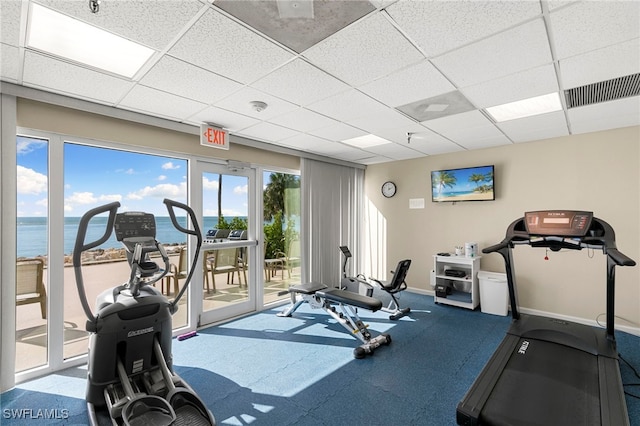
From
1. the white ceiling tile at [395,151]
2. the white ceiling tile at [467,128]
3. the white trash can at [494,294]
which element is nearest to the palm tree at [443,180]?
the white ceiling tile at [395,151]

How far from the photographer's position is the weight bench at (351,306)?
3.21m

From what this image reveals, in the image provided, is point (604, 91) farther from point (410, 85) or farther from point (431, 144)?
point (431, 144)

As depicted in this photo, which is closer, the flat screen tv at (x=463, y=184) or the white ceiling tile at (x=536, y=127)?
the white ceiling tile at (x=536, y=127)

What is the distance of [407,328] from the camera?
381 centimetres

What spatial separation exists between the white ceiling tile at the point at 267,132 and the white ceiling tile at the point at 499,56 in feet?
6.72

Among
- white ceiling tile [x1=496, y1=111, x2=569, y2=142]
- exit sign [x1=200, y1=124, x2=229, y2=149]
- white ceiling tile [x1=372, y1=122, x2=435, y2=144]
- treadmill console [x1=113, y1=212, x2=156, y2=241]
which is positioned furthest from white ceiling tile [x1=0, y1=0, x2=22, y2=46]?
white ceiling tile [x1=496, y1=111, x2=569, y2=142]

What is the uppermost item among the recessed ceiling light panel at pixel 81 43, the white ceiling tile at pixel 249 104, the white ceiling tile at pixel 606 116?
the recessed ceiling light panel at pixel 81 43

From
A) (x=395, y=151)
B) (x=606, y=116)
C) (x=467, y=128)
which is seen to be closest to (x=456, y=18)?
(x=467, y=128)

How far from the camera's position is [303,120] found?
3393mm

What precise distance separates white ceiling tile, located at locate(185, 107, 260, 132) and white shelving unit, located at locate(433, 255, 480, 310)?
144 inches

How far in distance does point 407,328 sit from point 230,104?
337 cm

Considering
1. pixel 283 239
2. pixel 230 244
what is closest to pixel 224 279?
pixel 230 244

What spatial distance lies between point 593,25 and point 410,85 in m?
1.13

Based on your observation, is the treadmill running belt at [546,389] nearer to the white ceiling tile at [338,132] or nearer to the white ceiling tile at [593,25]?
the white ceiling tile at [593,25]
